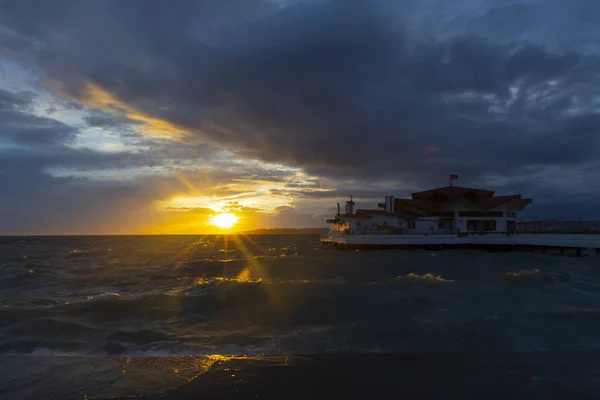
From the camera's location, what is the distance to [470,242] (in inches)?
2183

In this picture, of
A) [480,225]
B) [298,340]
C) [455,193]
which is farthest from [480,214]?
[298,340]

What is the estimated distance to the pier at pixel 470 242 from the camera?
47219mm

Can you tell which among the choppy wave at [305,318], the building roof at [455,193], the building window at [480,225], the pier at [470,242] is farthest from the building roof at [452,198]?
the choppy wave at [305,318]

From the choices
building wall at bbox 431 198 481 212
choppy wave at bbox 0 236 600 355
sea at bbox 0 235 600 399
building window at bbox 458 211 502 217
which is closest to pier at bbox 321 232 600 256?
building window at bbox 458 211 502 217

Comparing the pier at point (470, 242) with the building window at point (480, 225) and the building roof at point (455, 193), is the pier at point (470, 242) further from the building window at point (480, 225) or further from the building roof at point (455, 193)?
the building roof at point (455, 193)

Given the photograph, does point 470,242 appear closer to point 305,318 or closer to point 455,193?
point 455,193

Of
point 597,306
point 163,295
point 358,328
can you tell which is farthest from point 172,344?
point 597,306

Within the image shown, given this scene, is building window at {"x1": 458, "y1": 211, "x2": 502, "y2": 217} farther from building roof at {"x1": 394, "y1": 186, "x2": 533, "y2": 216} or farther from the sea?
the sea

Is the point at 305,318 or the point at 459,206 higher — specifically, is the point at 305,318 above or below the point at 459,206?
below

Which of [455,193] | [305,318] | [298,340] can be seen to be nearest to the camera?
[298,340]

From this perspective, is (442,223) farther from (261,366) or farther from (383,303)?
(261,366)

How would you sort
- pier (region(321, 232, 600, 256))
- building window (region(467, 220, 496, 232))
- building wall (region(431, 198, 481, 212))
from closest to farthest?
pier (region(321, 232, 600, 256)) → building window (region(467, 220, 496, 232)) → building wall (region(431, 198, 481, 212))

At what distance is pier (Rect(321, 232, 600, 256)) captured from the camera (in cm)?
4722

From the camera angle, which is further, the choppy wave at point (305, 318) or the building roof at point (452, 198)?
the building roof at point (452, 198)
